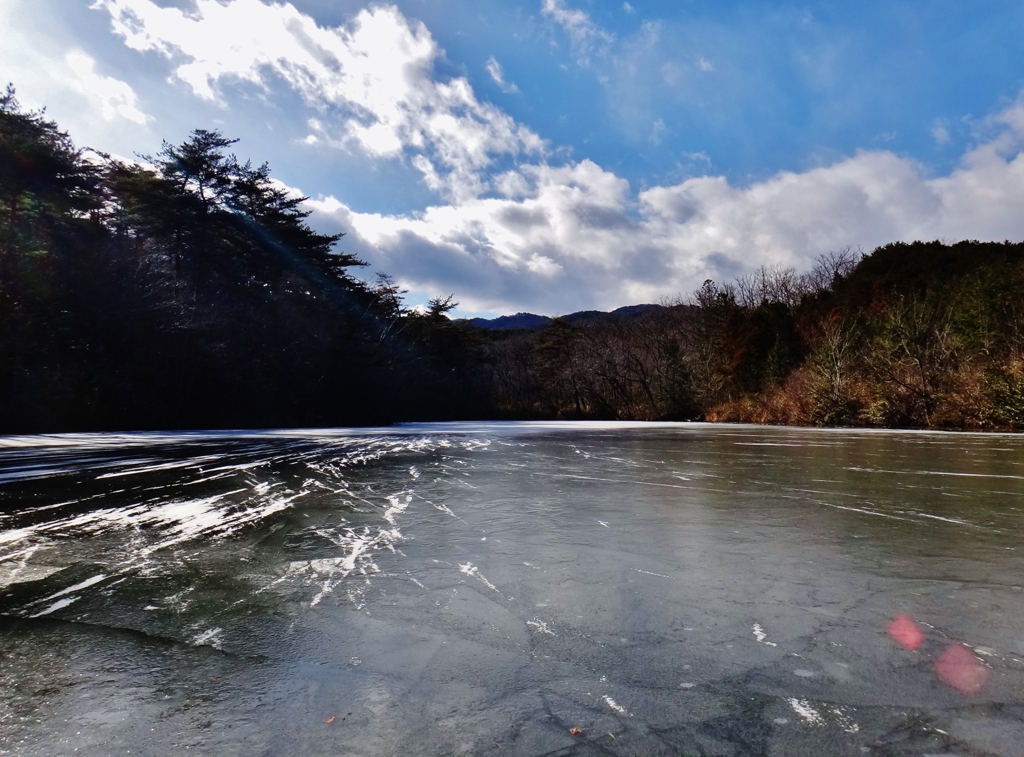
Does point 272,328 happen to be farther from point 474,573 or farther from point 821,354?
point 474,573

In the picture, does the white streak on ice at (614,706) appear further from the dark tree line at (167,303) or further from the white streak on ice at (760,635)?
the dark tree line at (167,303)

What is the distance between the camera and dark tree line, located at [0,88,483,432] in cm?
1472

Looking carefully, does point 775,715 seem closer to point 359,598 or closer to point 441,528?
point 359,598

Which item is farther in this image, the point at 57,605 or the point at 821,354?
the point at 821,354

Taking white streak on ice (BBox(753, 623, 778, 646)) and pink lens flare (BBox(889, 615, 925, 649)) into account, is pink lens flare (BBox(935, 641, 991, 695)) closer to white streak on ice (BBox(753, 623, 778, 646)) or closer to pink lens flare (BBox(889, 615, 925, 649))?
pink lens flare (BBox(889, 615, 925, 649))

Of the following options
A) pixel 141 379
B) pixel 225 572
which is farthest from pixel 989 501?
pixel 141 379

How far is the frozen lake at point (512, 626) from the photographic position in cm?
135

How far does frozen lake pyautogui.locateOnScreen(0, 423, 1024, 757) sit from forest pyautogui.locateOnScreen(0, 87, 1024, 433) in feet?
42.2

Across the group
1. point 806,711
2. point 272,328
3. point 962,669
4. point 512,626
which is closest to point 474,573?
point 512,626

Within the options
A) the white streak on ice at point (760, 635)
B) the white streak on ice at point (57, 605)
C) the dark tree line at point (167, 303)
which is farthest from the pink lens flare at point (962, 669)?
the dark tree line at point (167, 303)

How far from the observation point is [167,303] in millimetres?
16531

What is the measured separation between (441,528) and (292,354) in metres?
19.5

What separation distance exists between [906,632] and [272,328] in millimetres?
21510

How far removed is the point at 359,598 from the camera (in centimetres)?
224
